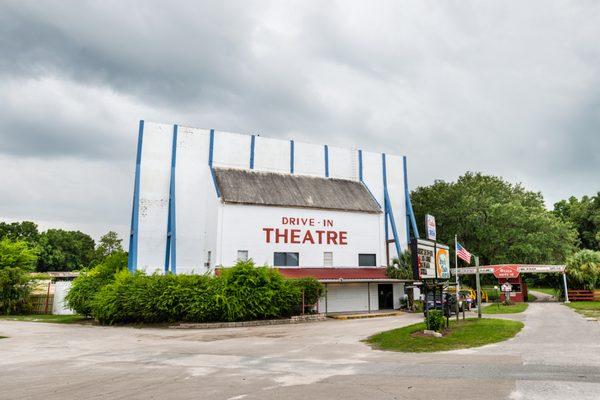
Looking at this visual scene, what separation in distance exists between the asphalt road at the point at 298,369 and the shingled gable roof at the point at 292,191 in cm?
1668

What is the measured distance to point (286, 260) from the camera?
34125 mm

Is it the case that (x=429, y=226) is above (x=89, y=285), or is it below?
above

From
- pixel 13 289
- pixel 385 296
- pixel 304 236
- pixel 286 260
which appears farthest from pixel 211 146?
pixel 13 289

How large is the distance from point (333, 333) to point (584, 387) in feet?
40.7

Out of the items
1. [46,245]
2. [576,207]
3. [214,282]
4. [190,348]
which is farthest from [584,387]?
[46,245]

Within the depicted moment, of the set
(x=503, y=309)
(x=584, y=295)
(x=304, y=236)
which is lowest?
(x=503, y=309)

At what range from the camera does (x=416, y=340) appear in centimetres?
1483

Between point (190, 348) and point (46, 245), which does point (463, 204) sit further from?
point (46, 245)

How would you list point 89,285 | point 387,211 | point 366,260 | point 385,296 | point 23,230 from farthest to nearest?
point 23,230, point 387,211, point 366,260, point 385,296, point 89,285

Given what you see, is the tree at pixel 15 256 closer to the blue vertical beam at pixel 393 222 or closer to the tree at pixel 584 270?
the blue vertical beam at pixel 393 222

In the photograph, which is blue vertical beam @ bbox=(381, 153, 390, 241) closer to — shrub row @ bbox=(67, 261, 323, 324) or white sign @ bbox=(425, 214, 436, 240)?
shrub row @ bbox=(67, 261, 323, 324)

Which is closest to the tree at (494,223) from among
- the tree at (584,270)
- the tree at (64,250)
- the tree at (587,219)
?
the tree at (584,270)

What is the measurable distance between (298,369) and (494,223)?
40.4 metres

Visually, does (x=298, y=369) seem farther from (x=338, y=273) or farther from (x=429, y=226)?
(x=338, y=273)
